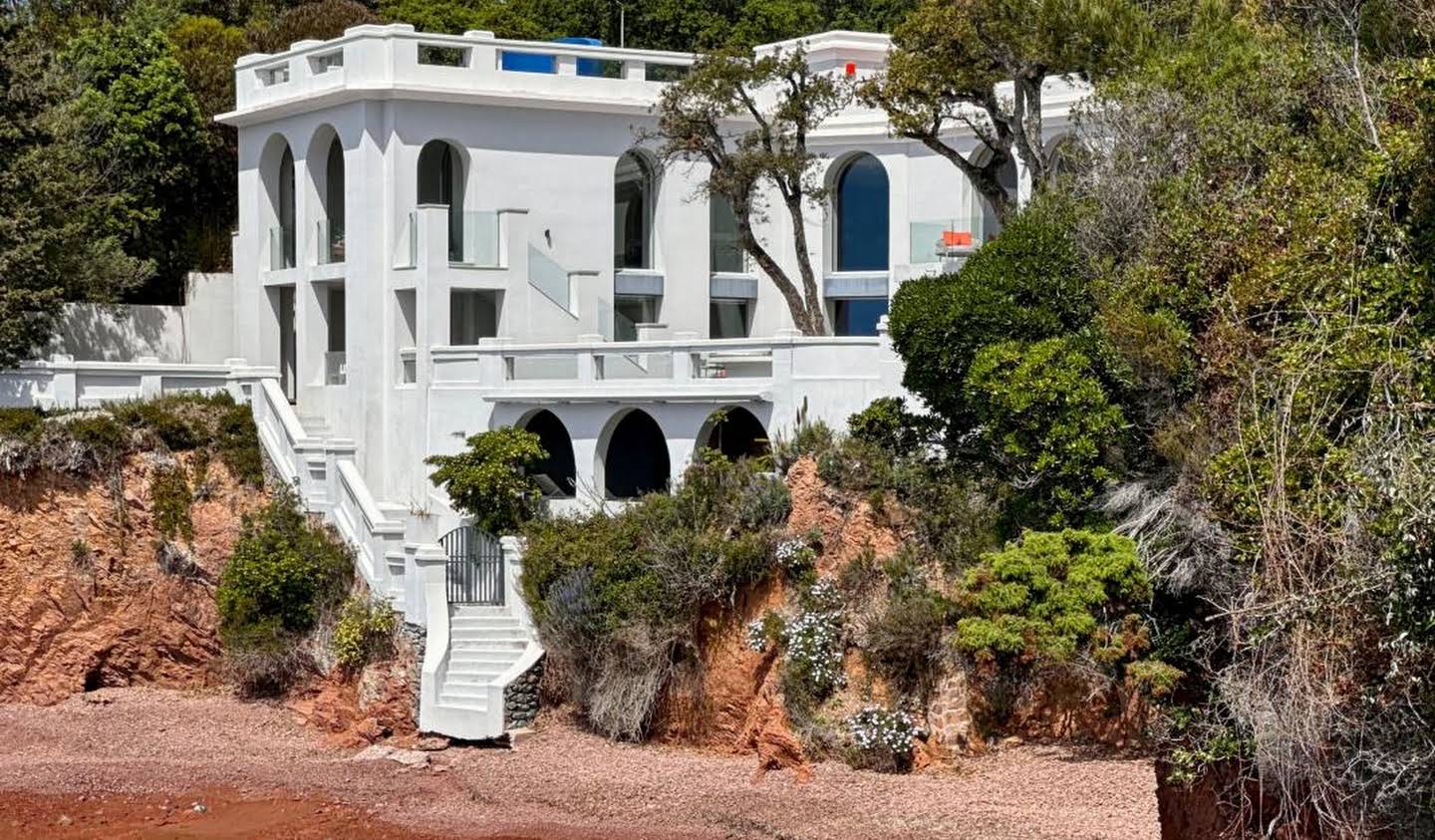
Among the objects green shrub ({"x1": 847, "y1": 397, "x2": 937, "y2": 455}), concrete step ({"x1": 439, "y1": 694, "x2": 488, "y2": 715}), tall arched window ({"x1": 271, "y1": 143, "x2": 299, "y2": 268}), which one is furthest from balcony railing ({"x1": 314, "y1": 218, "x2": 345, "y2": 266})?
green shrub ({"x1": 847, "y1": 397, "x2": 937, "y2": 455})

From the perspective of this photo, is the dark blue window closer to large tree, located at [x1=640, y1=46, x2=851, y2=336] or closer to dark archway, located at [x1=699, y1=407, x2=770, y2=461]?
large tree, located at [x1=640, y1=46, x2=851, y2=336]

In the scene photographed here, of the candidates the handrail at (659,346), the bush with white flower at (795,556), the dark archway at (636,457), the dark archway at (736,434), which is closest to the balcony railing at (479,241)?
the handrail at (659,346)

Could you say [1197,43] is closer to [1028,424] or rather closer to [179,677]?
[1028,424]

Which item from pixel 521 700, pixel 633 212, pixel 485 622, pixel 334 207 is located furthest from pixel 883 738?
pixel 334 207

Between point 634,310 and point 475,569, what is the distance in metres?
8.98

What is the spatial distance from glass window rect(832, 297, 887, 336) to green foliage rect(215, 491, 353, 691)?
1181 centimetres

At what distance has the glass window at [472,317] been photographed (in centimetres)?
3950

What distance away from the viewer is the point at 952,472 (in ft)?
100

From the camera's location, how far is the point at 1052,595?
87.2ft

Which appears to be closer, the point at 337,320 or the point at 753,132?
the point at 753,132

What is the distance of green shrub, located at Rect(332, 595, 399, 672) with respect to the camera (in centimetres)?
3438

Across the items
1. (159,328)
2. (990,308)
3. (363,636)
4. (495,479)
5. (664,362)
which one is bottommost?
(363,636)

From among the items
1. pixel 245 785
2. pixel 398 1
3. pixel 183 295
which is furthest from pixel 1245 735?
pixel 398 1

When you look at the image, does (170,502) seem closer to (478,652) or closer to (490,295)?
(478,652)
